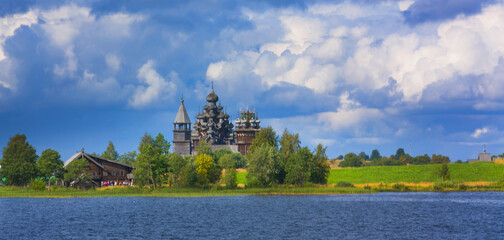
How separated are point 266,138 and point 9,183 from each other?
6397 centimetres

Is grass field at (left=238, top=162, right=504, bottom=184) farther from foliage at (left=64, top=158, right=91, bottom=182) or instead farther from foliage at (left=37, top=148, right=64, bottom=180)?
foliage at (left=37, top=148, right=64, bottom=180)

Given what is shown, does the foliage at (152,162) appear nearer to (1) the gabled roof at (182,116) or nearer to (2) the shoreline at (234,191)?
(2) the shoreline at (234,191)

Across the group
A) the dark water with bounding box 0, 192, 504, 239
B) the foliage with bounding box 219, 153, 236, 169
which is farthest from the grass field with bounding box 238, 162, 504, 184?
the dark water with bounding box 0, 192, 504, 239

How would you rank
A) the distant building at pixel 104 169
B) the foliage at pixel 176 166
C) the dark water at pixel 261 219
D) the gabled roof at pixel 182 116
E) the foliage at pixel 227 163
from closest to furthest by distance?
the dark water at pixel 261 219
the foliage at pixel 176 166
the distant building at pixel 104 169
the foliage at pixel 227 163
the gabled roof at pixel 182 116

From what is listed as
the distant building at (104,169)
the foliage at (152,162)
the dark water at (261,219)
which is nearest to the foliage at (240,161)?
the distant building at (104,169)

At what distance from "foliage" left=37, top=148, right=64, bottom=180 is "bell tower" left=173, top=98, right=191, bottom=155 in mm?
89789

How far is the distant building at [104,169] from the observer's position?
113588 mm

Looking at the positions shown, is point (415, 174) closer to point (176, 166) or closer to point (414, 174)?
point (414, 174)

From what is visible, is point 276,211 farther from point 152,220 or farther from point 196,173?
point 196,173

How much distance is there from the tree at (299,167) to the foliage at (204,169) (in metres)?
14.3

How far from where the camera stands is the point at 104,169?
386 ft

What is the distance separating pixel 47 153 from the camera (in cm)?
10512

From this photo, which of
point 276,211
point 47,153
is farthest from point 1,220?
point 47,153

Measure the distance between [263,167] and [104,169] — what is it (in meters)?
37.7
